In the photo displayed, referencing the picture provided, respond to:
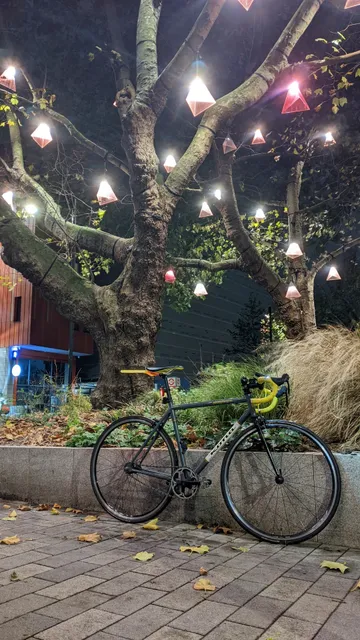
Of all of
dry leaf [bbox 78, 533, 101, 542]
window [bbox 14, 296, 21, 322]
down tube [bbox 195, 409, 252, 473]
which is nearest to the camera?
dry leaf [bbox 78, 533, 101, 542]

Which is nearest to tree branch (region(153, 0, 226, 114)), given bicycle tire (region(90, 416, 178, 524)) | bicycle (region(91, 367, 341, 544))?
bicycle (region(91, 367, 341, 544))

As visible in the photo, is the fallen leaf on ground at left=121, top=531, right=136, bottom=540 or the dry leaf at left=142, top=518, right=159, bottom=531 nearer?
the fallen leaf on ground at left=121, top=531, right=136, bottom=540

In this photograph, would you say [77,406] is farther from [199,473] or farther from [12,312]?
[12,312]

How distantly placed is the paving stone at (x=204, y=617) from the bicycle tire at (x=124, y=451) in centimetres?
156

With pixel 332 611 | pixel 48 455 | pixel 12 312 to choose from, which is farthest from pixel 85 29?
pixel 12 312

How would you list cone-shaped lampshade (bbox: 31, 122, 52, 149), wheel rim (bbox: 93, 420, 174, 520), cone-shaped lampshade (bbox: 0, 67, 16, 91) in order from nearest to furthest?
wheel rim (bbox: 93, 420, 174, 520) < cone-shaped lampshade (bbox: 0, 67, 16, 91) < cone-shaped lampshade (bbox: 31, 122, 52, 149)

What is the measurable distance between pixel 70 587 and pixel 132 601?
397mm

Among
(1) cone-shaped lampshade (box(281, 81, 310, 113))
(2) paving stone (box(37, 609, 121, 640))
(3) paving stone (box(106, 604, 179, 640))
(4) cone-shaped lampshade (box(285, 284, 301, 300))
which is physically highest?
(1) cone-shaped lampshade (box(281, 81, 310, 113))

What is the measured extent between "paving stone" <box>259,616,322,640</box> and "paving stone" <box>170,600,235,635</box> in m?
0.23

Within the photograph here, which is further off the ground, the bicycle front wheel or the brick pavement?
the bicycle front wheel

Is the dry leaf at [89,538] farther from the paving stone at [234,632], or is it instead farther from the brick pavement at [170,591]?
the paving stone at [234,632]

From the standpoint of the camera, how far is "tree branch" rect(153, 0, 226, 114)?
22.9 ft

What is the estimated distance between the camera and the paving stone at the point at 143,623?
2115 mm

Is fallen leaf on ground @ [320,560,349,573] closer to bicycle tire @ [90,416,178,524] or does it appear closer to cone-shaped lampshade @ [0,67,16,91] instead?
bicycle tire @ [90,416,178,524]
